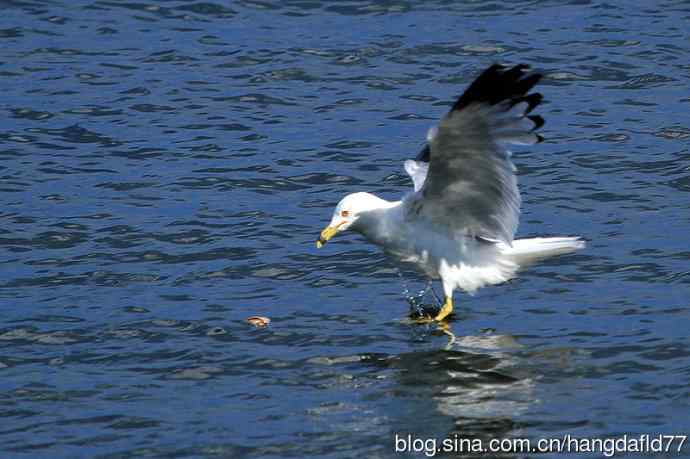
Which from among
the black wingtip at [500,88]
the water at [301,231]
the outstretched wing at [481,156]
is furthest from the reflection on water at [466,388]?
the black wingtip at [500,88]

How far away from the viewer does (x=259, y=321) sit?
1072 centimetres

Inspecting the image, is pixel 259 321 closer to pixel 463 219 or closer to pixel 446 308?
pixel 446 308

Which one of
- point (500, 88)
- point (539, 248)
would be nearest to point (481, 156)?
point (500, 88)

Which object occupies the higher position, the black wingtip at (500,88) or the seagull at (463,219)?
the black wingtip at (500,88)

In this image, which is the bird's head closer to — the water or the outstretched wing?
the outstretched wing

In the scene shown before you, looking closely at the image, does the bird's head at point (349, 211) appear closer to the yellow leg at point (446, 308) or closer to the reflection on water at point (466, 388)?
the yellow leg at point (446, 308)

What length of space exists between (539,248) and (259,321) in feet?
6.98

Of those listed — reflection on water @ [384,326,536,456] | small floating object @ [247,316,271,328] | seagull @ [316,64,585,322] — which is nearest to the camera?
reflection on water @ [384,326,536,456]

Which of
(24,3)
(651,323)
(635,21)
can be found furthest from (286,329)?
(24,3)

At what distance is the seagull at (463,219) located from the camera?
10.0m

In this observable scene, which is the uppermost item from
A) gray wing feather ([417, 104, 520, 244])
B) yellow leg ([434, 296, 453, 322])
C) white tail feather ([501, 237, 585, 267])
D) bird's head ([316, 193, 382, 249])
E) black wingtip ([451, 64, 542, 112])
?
black wingtip ([451, 64, 542, 112])

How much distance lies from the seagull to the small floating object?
2.36 feet

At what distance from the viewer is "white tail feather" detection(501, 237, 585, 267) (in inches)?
423

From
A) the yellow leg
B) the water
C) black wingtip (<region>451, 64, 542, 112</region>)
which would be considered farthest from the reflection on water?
black wingtip (<region>451, 64, 542, 112</region>)
